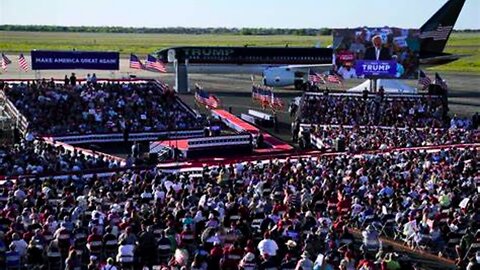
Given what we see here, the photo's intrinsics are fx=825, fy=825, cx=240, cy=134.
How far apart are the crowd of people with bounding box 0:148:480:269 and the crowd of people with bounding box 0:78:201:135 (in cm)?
1838

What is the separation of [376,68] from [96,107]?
18.5m

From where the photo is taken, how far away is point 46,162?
27625mm

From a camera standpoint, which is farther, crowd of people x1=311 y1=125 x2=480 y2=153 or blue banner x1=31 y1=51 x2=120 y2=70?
blue banner x1=31 y1=51 x2=120 y2=70

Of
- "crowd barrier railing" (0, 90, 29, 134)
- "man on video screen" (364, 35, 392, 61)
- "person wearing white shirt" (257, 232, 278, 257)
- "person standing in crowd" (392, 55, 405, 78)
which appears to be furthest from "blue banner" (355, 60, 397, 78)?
"person wearing white shirt" (257, 232, 278, 257)

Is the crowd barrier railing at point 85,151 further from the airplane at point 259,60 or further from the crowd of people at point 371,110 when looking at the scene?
the airplane at point 259,60

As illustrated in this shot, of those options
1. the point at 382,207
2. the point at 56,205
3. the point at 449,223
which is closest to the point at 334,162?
the point at 382,207

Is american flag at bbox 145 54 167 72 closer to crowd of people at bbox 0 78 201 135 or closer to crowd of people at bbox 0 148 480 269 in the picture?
crowd of people at bbox 0 78 201 135

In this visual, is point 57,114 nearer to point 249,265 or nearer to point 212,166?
point 212,166

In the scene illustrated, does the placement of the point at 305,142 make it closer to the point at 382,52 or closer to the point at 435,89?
the point at 435,89

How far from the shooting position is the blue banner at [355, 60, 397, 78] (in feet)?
174

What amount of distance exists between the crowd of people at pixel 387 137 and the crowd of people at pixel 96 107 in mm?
8846

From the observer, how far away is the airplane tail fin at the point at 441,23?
62625mm

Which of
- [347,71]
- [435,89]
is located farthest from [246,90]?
[435,89]

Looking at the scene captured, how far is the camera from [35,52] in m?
51.0
